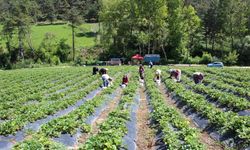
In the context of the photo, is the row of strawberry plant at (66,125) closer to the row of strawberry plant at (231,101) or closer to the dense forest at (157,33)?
the row of strawberry plant at (231,101)

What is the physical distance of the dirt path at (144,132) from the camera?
492 inches

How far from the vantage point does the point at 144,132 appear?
14.3m

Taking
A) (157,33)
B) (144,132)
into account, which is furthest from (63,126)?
(157,33)

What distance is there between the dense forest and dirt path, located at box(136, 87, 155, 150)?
4833 cm

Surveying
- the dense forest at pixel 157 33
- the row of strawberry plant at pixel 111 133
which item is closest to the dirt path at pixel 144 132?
the row of strawberry plant at pixel 111 133

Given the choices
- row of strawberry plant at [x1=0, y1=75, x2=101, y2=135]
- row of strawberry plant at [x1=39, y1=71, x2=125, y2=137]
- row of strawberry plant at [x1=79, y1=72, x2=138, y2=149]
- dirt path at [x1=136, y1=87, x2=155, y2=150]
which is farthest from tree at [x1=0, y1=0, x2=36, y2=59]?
row of strawberry plant at [x1=39, y1=71, x2=125, y2=137]

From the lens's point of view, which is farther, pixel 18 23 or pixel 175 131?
pixel 18 23

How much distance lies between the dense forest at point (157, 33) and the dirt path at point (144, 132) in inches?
1903

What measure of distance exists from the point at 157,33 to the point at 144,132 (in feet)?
183

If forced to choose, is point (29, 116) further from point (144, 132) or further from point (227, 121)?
point (227, 121)

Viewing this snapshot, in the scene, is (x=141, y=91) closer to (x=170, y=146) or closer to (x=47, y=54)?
(x=170, y=146)

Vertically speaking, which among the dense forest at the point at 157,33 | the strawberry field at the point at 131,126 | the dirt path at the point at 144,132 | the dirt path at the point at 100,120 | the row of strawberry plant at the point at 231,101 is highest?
the dense forest at the point at 157,33

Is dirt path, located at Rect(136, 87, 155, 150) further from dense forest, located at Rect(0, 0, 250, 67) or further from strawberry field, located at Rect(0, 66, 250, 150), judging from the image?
dense forest, located at Rect(0, 0, 250, 67)

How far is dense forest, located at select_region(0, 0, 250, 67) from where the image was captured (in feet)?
219
